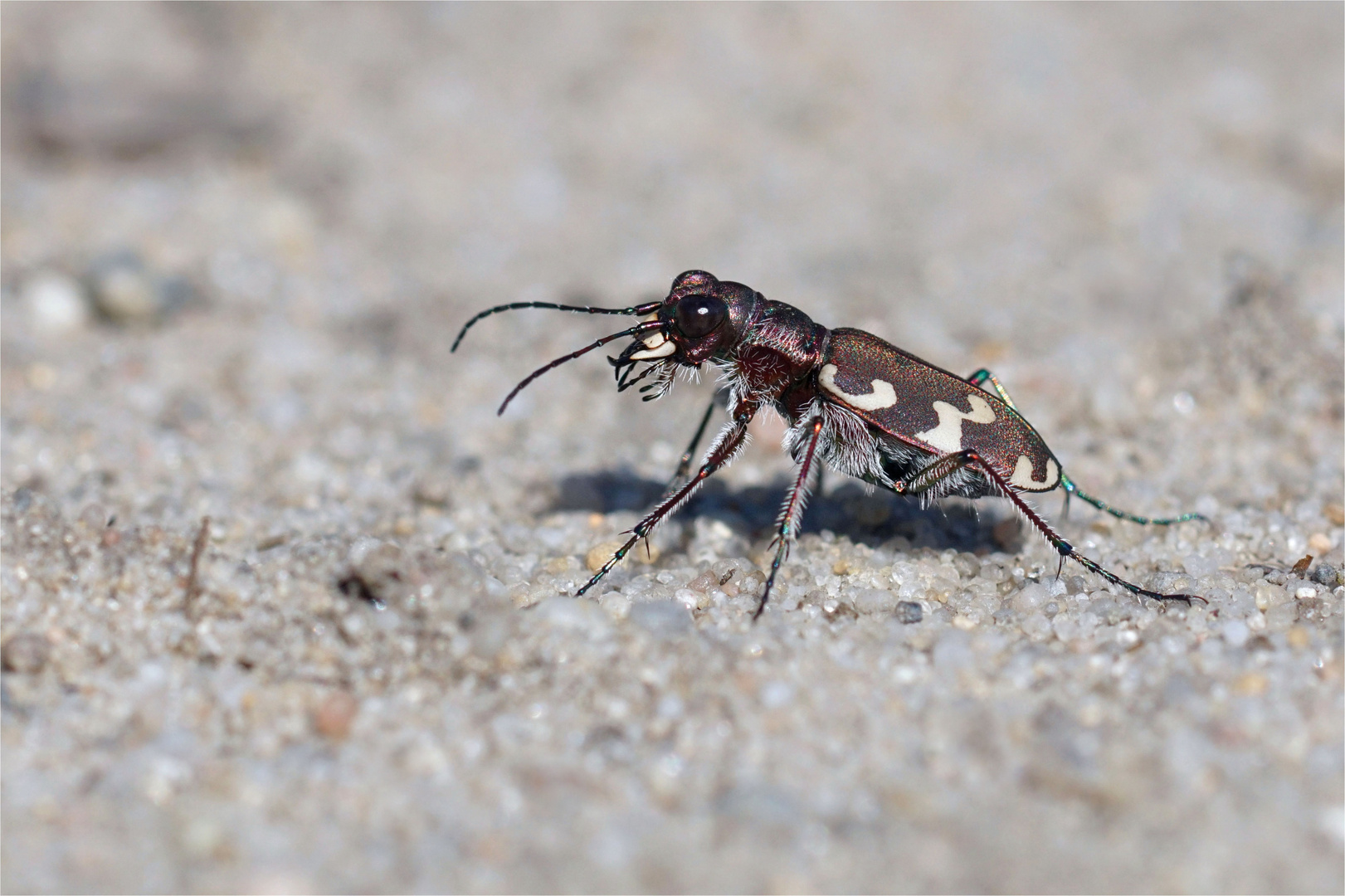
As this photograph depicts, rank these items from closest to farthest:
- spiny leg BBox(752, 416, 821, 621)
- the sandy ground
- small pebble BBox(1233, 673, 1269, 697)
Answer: the sandy ground < small pebble BBox(1233, 673, 1269, 697) < spiny leg BBox(752, 416, 821, 621)

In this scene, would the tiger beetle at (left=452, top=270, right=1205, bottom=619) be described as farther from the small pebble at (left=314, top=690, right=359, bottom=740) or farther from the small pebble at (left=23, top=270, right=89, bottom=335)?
the small pebble at (left=23, top=270, right=89, bottom=335)

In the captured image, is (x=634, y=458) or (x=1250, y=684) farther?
(x=634, y=458)

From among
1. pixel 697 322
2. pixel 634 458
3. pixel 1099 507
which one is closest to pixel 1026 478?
pixel 1099 507

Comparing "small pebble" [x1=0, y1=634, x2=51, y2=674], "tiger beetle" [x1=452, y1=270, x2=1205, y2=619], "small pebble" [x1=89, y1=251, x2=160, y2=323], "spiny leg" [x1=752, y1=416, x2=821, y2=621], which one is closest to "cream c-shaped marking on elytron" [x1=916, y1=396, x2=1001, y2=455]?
"tiger beetle" [x1=452, y1=270, x2=1205, y2=619]

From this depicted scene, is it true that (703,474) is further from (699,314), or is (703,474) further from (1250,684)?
(1250,684)

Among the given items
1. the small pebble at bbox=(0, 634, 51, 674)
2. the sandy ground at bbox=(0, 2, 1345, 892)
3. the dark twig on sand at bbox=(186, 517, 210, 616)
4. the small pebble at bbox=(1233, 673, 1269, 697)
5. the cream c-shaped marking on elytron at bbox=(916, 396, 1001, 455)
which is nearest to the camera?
the sandy ground at bbox=(0, 2, 1345, 892)

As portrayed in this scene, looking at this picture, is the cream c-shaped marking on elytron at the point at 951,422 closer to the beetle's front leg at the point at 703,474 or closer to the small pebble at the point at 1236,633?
the beetle's front leg at the point at 703,474
